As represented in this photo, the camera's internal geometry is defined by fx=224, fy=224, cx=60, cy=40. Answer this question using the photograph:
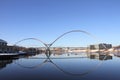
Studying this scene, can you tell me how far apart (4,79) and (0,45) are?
12145 cm

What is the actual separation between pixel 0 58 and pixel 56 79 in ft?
199

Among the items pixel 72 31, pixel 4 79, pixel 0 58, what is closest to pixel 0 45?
pixel 72 31

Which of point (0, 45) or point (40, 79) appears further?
point (0, 45)

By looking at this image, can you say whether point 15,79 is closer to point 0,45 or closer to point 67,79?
point 67,79

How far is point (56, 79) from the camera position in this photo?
3409cm

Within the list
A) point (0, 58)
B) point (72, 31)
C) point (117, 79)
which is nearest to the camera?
point (117, 79)

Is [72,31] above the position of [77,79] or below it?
above

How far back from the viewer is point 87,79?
34.4 metres

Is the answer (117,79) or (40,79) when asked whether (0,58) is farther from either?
(117,79)

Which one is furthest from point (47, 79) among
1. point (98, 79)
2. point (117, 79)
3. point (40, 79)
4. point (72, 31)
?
point (72, 31)

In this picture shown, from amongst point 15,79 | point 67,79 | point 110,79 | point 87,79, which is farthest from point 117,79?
point 15,79

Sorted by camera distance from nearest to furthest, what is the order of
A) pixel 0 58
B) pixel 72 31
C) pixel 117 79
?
pixel 117 79
pixel 0 58
pixel 72 31

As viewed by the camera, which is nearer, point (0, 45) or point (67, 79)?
point (67, 79)

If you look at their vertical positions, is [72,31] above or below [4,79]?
above
